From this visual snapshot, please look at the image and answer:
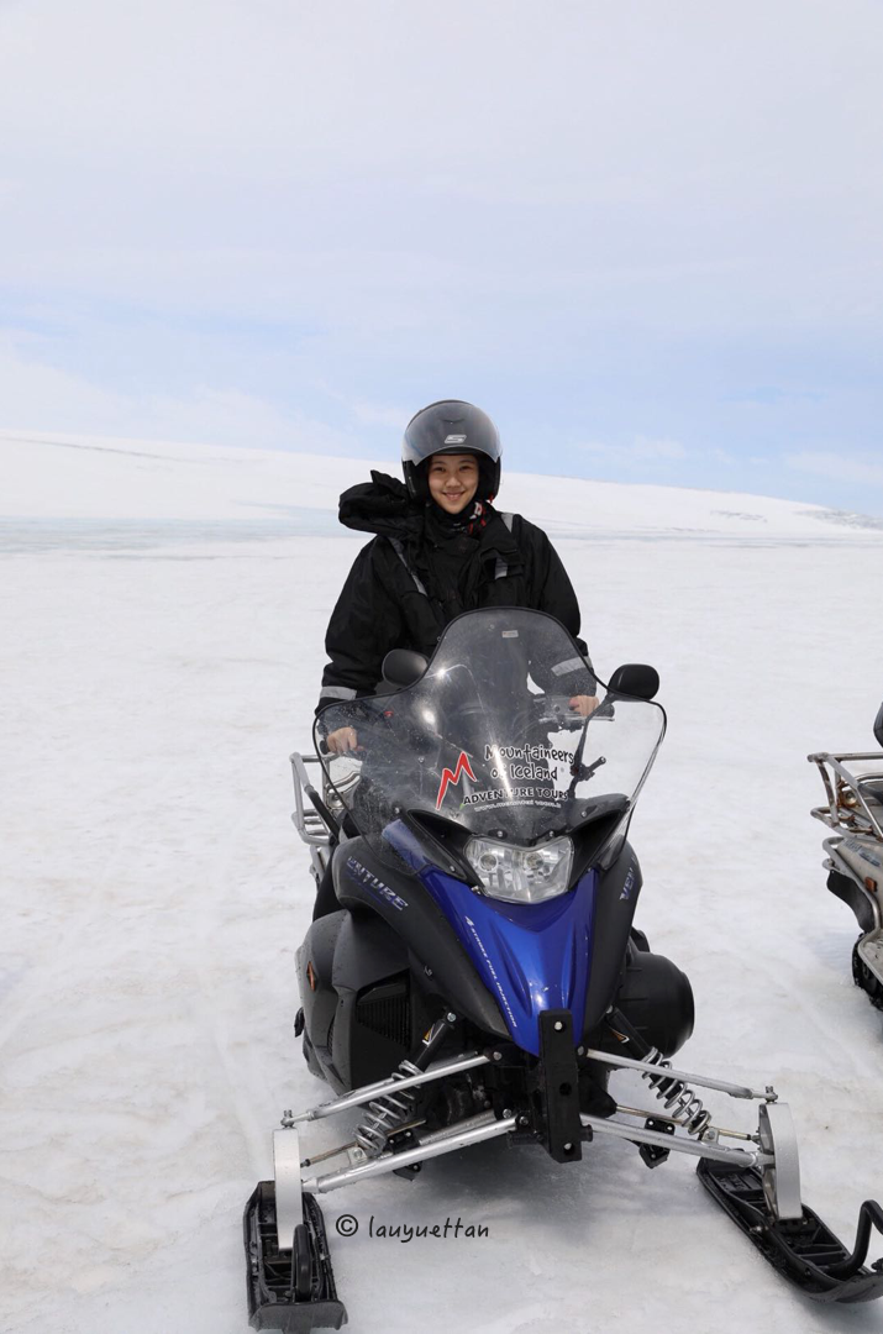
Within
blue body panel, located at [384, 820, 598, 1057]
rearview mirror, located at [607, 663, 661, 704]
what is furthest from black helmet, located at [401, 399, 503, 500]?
blue body panel, located at [384, 820, 598, 1057]

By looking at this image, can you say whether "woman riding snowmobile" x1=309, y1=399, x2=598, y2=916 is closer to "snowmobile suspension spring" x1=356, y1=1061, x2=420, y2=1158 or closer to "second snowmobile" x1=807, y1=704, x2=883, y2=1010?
"snowmobile suspension spring" x1=356, y1=1061, x2=420, y2=1158

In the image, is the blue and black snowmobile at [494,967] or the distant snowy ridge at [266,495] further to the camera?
the distant snowy ridge at [266,495]

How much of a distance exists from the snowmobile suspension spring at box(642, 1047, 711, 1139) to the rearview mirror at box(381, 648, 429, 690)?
1132 mm

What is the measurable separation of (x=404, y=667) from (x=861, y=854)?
223cm

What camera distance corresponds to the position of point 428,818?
10.6ft

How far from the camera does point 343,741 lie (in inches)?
142

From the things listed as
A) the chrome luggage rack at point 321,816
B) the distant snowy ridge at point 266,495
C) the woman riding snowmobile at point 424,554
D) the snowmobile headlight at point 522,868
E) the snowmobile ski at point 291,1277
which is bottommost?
the distant snowy ridge at point 266,495

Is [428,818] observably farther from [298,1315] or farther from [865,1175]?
[865,1175]

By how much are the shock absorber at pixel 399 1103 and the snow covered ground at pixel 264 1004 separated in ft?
1.02

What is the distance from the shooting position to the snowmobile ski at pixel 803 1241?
2.89 m

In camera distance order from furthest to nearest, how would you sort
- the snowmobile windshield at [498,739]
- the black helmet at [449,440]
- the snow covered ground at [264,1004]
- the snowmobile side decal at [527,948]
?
1. the black helmet at [449,440]
2. the snowmobile windshield at [498,739]
3. the snow covered ground at [264,1004]
4. the snowmobile side decal at [527,948]

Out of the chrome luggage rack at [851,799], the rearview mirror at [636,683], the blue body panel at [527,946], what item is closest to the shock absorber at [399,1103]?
the blue body panel at [527,946]

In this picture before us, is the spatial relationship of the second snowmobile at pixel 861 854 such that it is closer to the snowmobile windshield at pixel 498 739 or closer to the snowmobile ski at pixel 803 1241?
the snowmobile ski at pixel 803 1241

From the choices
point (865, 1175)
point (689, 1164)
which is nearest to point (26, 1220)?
point (689, 1164)
